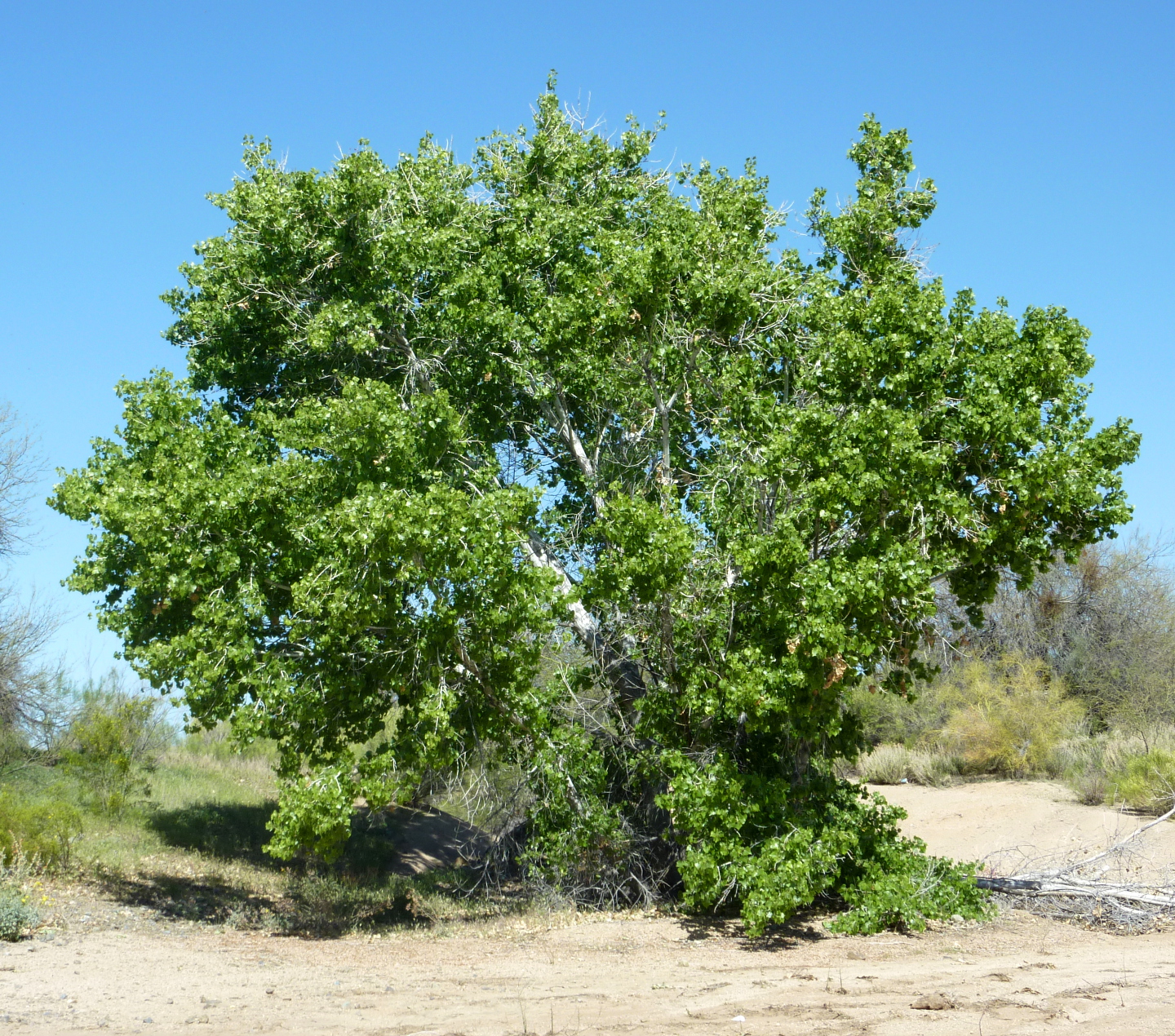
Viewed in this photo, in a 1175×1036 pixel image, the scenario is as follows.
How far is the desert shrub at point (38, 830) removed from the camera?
1302cm

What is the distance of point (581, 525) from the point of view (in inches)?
551

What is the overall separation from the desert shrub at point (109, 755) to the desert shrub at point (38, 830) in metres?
3.27

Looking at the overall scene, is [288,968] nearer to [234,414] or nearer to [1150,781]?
[234,414]

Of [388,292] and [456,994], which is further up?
[388,292]

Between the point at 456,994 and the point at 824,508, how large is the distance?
5481mm

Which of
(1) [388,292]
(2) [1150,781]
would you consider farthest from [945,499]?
(2) [1150,781]

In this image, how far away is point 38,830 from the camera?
1344cm

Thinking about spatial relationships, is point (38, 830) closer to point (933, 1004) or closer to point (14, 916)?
point (14, 916)

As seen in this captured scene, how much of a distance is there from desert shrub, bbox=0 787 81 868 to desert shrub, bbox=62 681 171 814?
3.27 metres

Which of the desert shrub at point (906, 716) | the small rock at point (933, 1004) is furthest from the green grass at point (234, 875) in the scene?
the desert shrub at point (906, 716)

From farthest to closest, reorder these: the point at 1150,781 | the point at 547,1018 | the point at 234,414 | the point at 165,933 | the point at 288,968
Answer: the point at 1150,781, the point at 234,414, the point at 165,933, the point at 288,968, the point at 547,1018

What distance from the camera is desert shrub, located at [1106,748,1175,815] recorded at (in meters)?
16.1

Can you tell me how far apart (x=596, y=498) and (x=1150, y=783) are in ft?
36.1

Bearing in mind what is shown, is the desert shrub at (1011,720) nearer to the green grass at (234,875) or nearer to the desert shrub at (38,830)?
the green grass at (234,875)
